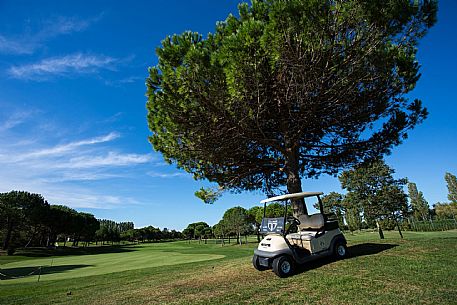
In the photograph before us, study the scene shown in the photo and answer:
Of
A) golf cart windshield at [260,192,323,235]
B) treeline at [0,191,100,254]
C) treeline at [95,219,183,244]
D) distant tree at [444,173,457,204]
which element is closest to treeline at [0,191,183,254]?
treeline at [0,191,100,254]

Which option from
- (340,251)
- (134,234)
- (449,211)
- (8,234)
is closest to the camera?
(340,251)

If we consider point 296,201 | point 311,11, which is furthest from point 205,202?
point 311,11

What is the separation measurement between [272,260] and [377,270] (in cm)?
277

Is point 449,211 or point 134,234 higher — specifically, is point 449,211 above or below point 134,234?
above

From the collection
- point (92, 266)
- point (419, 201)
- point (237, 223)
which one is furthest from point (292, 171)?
point (419, 201)

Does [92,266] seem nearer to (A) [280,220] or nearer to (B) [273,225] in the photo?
(B) [273,225]

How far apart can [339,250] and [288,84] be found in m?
5.83

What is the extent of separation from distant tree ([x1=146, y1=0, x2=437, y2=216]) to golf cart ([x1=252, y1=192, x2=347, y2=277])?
5.03ft

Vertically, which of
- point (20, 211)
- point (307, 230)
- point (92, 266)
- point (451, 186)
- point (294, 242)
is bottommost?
point (92, 266)

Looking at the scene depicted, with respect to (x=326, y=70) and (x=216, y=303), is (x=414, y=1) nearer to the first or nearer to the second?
(x=326, y=70)

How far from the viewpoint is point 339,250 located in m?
8.67

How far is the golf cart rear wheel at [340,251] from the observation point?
8579 millimetres

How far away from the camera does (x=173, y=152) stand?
12102 mm

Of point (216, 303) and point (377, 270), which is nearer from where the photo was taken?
point (216, 303)
